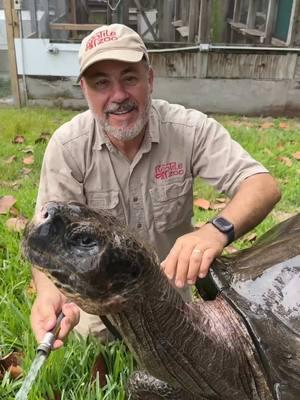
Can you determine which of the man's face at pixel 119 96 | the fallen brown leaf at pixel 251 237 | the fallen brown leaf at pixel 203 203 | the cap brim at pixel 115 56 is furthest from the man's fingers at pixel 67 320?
the fallen brown leaf at pixel 203 203

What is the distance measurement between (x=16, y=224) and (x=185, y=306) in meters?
1.73

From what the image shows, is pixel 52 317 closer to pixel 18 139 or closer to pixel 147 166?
pixel 147 166

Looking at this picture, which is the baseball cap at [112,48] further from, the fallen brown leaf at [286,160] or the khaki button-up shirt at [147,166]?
the fallen brown leaf at [286,160]

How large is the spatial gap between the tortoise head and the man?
762mm

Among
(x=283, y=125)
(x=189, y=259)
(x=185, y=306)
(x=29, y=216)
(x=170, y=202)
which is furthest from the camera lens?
(x=283, y=125)

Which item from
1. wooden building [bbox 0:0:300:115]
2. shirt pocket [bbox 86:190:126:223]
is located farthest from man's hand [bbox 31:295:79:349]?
wooden building [bbox 0:0:300:115]

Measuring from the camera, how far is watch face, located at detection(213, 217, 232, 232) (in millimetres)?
1667

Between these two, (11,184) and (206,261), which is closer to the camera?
(206,261)

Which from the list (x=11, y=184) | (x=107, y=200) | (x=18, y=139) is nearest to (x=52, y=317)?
(x=107, y=200)

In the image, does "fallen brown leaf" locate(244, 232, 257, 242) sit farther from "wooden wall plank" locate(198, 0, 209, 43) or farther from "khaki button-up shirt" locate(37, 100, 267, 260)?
"wooden wall plank" locate(198, 0, 209, 43)

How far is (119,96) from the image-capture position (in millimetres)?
1979

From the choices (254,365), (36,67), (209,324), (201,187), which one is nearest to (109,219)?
(209,324)

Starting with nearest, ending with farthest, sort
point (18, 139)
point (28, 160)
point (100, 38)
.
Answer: point (100, 38)
point (28, 160)
point (18, 139)

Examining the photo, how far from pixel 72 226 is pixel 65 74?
4568mm
